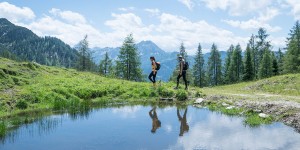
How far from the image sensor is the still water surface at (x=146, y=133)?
12.1m

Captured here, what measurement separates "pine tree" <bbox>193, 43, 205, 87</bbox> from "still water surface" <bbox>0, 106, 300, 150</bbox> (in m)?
80.9

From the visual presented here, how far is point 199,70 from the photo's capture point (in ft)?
328

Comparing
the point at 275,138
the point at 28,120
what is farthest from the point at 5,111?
the point at 275,138

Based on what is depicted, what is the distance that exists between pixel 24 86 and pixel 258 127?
18.7m

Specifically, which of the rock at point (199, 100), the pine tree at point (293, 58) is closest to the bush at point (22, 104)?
the rock at point (199, 100)

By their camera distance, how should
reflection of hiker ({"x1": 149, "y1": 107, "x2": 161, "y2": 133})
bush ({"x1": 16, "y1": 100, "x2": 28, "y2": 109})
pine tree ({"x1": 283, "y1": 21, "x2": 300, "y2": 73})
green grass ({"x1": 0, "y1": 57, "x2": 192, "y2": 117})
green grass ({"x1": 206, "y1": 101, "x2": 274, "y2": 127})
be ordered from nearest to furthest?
reflection of hiker ({"x1": 149, "y1": 107, "x2": 161, "y2": 133})
green grass ({"x1": 206, "y1": 101, "x2": 274, "y2": 127})
bush ({"x1": 16, "y1": 100, "x2": 28, "y2": 109})
green grass ({"x1": 0, "y1": 57, "x2": 192, "y2": 117})
pine tree ({"x1": 283, "y1": 21, "x2": 300, "y2": 73})

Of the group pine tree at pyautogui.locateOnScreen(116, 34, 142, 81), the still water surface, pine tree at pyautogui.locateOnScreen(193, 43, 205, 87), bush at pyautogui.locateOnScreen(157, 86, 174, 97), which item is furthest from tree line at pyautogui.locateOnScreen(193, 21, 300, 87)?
the still water surface

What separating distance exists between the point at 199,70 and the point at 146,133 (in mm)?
87434

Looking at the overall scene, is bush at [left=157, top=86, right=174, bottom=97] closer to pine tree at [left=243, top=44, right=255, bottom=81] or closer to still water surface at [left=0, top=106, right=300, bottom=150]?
still water surface at [left=0, top=106, right=300, bottom=150]

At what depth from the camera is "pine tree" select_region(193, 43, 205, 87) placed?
99062mm

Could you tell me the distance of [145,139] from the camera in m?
13.0

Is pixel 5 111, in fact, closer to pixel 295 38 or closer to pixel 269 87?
pixel 269 87

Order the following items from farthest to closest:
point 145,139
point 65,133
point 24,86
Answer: point 24,86 → point 65,133 → point 145,139

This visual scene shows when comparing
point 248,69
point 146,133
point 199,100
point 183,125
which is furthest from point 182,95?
point 248,69
